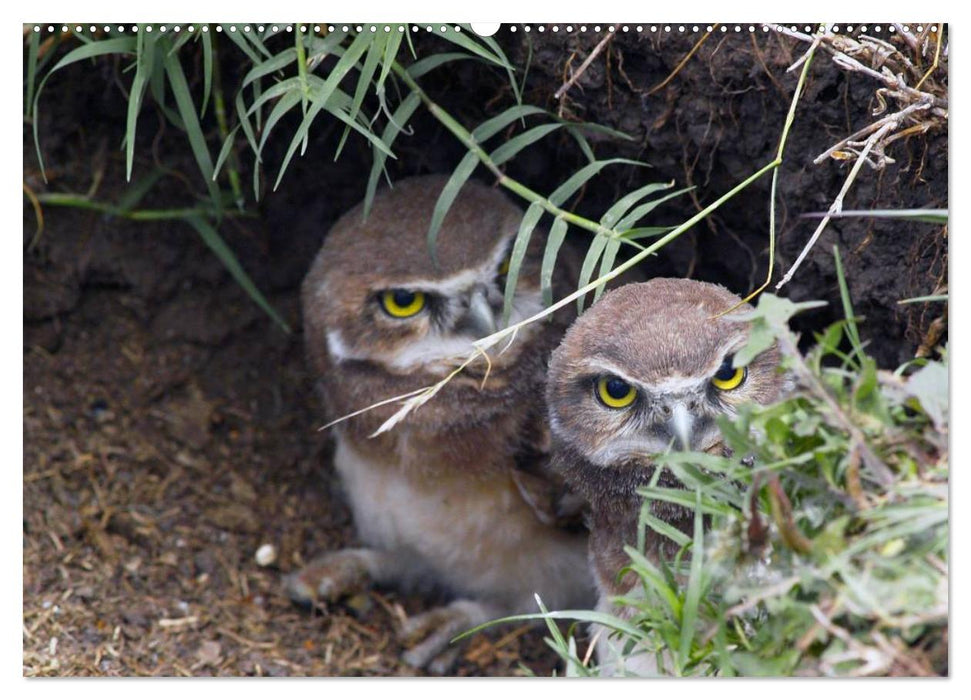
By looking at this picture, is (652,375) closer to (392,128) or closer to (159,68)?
(392,128)

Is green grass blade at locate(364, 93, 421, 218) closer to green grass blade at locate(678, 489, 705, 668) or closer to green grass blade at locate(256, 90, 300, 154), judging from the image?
green grass blade at locate(256, 90, 300, 154)

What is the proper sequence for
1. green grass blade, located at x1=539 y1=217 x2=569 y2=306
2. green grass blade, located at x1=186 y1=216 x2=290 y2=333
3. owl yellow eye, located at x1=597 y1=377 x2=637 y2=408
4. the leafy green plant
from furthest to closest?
Answer: green grass blade, located at x1=186 y1=216 x2=290 y2=333, green grass blade, located at x1=539 y1=217 x2=569 y2=306, owl yellow eye, located at x1=597 y1=377 x2=637 y2=408, the leafy green plant

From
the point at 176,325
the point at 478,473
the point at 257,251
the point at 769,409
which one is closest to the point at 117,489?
the point at 176,325

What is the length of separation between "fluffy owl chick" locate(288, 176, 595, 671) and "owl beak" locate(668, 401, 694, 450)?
0.66 metres

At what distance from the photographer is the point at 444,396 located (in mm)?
2963

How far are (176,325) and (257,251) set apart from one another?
14.8 inches

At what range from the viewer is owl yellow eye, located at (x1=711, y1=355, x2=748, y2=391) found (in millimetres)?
2367

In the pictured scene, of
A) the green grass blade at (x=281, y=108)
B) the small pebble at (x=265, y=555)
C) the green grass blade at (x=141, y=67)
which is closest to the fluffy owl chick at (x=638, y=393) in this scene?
the green grass blade at (x=281, y=108)

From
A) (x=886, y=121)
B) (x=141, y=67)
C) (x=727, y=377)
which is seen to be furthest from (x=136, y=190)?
(x=886, y=121)

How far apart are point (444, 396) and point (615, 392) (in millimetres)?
662

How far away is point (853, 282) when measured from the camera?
267cm

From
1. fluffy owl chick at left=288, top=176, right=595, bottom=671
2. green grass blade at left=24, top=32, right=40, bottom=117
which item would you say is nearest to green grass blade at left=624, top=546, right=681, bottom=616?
fluffy owl chick at left=288, top=176, right=595, bottom=671

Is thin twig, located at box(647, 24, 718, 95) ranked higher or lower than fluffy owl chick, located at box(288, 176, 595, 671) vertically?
higher

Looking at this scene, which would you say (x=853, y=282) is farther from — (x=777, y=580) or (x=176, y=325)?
(x=176, y=325)
